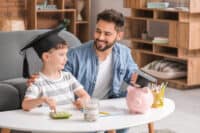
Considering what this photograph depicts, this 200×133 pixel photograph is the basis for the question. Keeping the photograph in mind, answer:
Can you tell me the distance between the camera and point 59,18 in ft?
24.2

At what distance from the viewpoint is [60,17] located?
7375mm

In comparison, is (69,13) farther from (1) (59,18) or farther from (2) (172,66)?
(2) (172,66)

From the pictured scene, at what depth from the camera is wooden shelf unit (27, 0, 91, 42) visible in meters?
6.83


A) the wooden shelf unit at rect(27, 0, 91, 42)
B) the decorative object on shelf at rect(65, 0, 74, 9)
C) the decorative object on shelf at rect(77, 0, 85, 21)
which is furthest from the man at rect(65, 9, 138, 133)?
the decorative object on shelf at rect(65, 0, 74, 9)

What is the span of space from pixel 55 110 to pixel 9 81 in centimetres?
122

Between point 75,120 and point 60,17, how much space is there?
16.9ft

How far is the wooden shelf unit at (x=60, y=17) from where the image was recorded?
6828 millimetres

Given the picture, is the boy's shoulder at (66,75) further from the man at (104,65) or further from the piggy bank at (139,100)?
the piggy bank at (139,100)

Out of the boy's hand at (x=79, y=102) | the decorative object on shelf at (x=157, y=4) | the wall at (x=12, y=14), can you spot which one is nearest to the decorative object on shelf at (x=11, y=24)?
the wall at (x=12, y=14)

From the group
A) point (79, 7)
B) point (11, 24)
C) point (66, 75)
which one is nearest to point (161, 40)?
point (79, 7)

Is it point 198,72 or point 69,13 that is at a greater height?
point 69,13

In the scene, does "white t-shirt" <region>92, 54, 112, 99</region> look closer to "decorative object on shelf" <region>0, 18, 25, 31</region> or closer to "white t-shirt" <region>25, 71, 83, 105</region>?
"white t-shirt" <region>25, 71, 83, 105</region>

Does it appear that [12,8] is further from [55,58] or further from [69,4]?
[55,58]

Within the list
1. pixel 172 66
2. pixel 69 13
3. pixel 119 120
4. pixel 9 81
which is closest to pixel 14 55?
pixel 9 81
